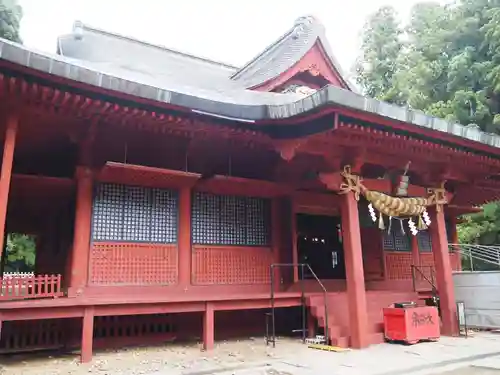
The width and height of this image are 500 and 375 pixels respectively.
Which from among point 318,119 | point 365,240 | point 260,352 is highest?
point 318,119

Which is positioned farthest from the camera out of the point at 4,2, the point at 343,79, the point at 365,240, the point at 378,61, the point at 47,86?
the point at 378,61

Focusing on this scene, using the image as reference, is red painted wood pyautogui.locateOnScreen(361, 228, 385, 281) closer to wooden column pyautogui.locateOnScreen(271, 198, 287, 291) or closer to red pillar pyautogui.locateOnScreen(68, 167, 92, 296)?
wooden column pyautogui.locateOnScreen(271, 198, 287, 291)

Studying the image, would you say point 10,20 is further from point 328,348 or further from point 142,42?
point 328,348

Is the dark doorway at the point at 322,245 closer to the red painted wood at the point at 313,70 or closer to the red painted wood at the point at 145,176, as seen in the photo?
the red painted wood at the point at 313,70

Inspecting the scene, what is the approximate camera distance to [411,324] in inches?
312

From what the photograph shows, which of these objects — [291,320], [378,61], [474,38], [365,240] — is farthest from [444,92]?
[291,320]

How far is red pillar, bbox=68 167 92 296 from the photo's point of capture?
739 centimetres

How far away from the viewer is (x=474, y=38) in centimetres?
2216

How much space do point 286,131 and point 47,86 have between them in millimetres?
3926

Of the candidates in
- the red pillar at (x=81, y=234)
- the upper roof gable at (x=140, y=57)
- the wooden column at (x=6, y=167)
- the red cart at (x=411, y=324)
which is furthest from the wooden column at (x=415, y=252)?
the wooden column at (x=6, y=167)

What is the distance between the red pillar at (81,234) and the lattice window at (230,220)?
2.03 meters

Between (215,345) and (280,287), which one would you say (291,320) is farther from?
(215,345)

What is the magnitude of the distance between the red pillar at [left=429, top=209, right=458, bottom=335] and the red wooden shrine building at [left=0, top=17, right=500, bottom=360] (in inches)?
1.0

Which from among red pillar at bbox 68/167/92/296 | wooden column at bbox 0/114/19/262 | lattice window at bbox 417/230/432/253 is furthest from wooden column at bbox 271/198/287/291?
wooden column at bbox 0/114/19/262
